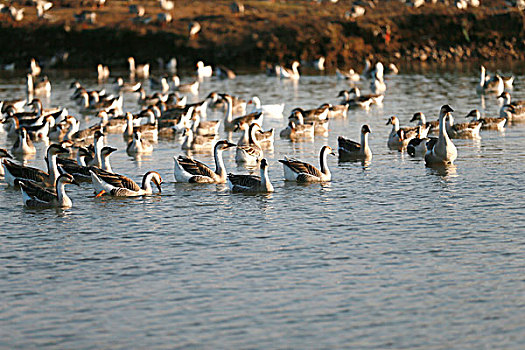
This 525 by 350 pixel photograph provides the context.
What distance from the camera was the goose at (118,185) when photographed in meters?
23.3

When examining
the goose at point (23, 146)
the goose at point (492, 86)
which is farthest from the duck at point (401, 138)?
the goose at point (492, 86)

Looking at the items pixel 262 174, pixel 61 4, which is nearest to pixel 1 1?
pixel 61 4

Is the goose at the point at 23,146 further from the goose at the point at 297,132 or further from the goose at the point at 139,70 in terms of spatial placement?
the goose at the point at 139,70

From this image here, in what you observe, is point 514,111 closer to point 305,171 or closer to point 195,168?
point 305,171

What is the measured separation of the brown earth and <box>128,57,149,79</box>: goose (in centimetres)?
344

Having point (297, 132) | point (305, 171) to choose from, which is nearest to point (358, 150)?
point (305, 171)

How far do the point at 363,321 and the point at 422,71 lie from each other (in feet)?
172

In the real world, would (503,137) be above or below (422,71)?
below

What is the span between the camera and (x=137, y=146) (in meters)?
31.1

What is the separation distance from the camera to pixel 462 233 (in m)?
18.8

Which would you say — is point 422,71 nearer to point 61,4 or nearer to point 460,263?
point 61,4

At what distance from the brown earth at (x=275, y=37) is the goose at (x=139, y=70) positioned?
3442mm

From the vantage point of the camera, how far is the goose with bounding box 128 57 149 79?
67688mm

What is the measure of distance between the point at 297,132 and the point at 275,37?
39341 mm
